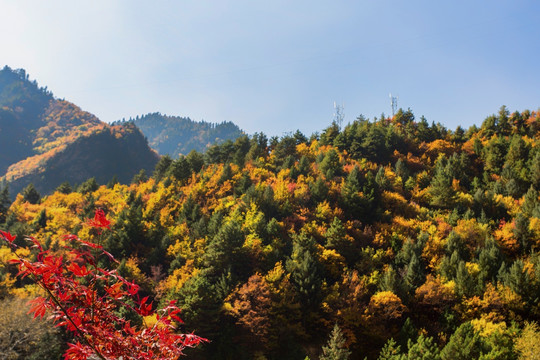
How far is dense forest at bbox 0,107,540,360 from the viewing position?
92.7 feet

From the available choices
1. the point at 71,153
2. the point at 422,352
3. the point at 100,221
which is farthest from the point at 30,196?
the point at 71,153

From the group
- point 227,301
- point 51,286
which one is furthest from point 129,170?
point 51,286

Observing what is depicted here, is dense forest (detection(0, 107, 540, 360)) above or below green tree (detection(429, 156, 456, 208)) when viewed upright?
below

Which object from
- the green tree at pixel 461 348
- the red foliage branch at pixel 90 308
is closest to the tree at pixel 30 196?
the green tree at pixel 461 348

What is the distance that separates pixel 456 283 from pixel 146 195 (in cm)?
5425

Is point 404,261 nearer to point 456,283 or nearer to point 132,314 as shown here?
point 456,283

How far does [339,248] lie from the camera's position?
39219 mm

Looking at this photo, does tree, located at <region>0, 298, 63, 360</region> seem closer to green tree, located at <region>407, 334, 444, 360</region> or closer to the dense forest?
the dense forest

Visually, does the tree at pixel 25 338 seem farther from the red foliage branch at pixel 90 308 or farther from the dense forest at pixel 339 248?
the red foliage branch at pixel 90 308

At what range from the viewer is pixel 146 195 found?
204 ft

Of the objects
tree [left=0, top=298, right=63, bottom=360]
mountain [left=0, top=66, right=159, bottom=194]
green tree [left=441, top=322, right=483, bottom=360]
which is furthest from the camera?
mountain [left=0, top=66, right=159, bottom=194]

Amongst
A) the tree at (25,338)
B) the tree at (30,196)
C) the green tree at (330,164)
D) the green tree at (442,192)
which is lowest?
the tree at (25,338)

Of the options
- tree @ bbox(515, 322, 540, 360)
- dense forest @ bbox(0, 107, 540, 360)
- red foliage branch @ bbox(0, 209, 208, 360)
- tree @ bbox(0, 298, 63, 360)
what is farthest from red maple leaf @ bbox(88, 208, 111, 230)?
tree @ bbox(515, 322, 540, 360)

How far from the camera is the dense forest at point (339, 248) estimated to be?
92.7 feet
